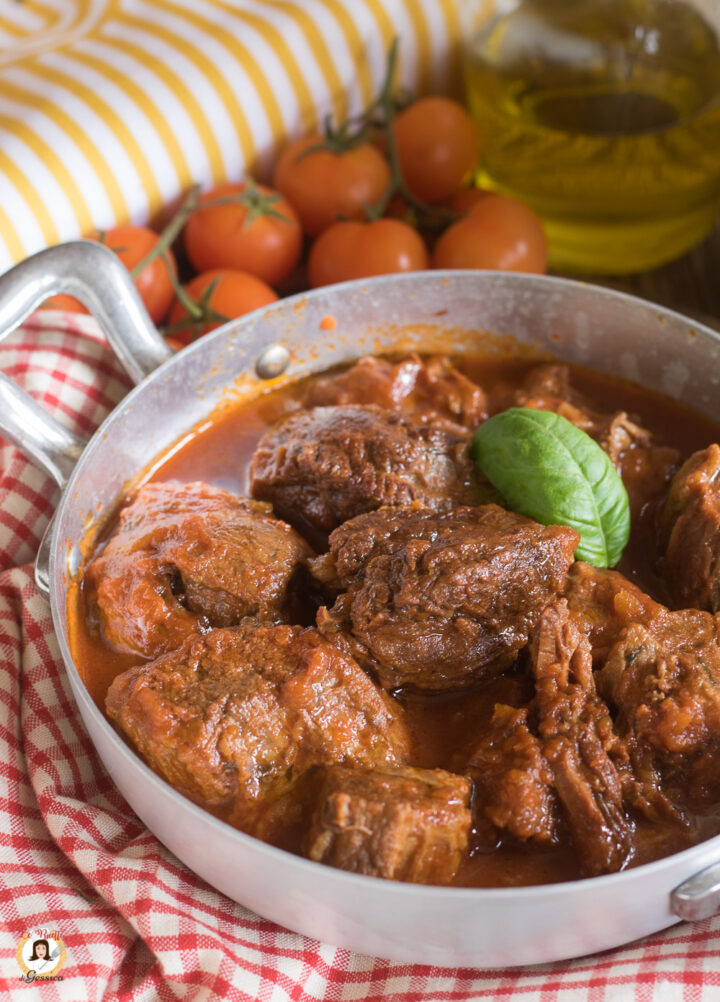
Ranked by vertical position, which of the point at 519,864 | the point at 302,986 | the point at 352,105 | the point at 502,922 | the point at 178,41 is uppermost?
the point at 178,41

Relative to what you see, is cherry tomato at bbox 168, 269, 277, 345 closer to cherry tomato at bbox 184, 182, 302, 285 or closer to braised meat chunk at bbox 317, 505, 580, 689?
cherry tomato at bbox 184, 182, 302, 285

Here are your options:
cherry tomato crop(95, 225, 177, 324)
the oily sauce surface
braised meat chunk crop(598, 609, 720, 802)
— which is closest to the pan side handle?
the oily sauce surface

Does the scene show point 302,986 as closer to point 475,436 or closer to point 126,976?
point 126,976

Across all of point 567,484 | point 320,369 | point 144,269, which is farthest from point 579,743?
point 144,269

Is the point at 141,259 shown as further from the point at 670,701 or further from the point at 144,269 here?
the point at 670,701

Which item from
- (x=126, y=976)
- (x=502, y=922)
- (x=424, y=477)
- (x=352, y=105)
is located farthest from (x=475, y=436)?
(x=352, y=105)

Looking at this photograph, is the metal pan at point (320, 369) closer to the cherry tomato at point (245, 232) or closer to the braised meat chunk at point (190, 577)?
the braised meat chunk at point (190, 577)
